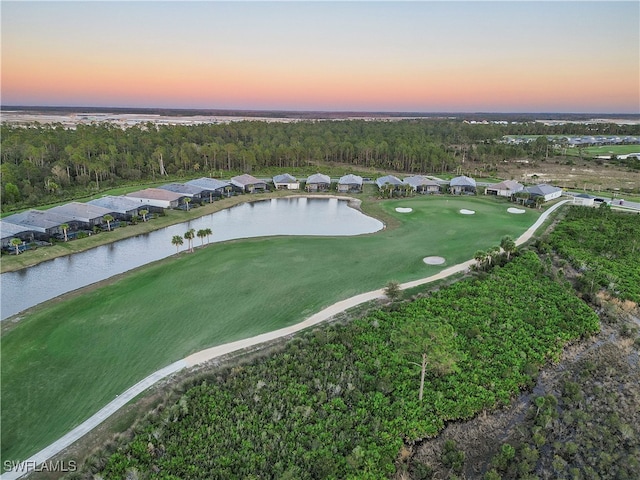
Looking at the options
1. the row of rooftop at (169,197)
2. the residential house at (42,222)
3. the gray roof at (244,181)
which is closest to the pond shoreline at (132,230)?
the row of rooftop at (169,197)

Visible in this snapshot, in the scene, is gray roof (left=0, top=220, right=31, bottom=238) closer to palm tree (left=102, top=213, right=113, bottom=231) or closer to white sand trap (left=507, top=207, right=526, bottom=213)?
palm tree (left=102, top=213, right=113, bottom=231)

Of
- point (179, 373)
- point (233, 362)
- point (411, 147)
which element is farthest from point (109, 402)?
point (411, 147)

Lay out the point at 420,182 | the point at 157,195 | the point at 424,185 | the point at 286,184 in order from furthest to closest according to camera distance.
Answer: the point at 286,184
the point at 420,182
the point at 424,185
the point at 157,195

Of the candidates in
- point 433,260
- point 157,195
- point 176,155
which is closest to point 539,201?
point 433,260

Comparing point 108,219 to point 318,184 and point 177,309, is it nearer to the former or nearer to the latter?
point 177,309

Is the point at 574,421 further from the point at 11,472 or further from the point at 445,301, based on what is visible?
the point at 11,472

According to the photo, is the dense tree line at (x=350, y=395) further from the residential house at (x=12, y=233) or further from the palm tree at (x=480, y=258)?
the residential house at (x=12, y=233)
